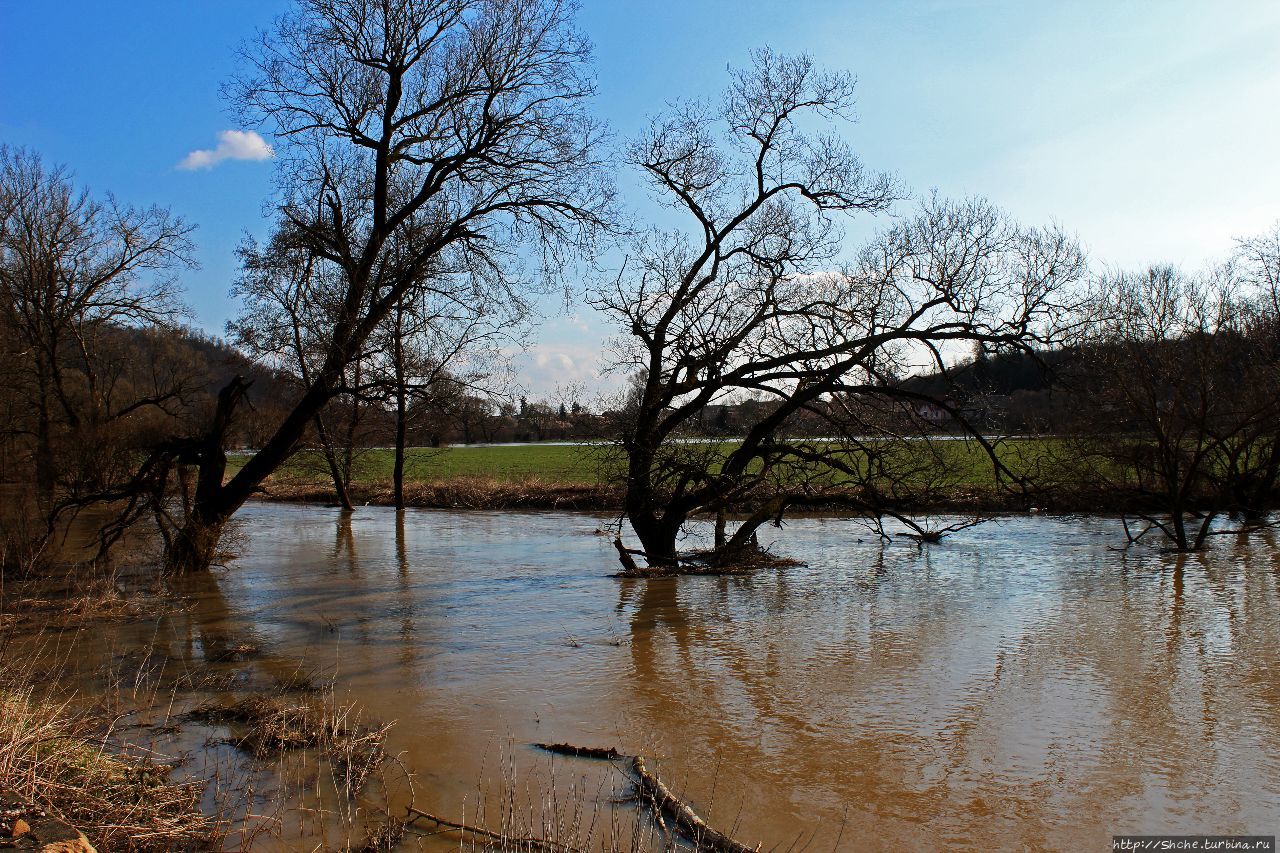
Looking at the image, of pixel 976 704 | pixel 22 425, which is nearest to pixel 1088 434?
pixel 976 704

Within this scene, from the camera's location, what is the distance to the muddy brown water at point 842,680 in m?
6.19

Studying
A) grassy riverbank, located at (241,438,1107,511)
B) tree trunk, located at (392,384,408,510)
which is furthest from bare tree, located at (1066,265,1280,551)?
tree trunk, located at (392,384,408,510)

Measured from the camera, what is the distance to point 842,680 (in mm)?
9297

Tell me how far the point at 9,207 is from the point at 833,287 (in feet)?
80.9

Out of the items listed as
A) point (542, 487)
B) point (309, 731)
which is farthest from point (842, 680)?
point (542, 487)

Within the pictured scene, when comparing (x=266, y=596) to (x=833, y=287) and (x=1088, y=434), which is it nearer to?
(x=833, y=287)

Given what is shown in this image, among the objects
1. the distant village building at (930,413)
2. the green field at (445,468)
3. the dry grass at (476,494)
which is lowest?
the dry grass at (476,494)

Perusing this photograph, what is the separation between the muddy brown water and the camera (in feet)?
20.3

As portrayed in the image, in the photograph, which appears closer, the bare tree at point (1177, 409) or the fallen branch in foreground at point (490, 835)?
the fallen branch in foreground at point (490, 835)

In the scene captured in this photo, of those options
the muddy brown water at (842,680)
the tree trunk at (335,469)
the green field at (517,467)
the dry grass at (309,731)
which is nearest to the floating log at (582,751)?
the muddy brown water at (842,680)

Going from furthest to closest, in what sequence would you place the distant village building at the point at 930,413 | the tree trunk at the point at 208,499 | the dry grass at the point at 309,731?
the tree trunk at the point at 208,499 → the distant village building at the point at 930,413 → the dry grass at the point at 309,731

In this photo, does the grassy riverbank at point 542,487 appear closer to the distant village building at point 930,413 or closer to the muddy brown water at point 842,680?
the distant village building at point 930,413

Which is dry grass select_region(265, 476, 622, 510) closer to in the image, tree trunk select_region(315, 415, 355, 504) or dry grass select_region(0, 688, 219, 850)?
tree trunk select_region(315, 415, 355, 504)

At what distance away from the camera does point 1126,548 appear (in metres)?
17.9
